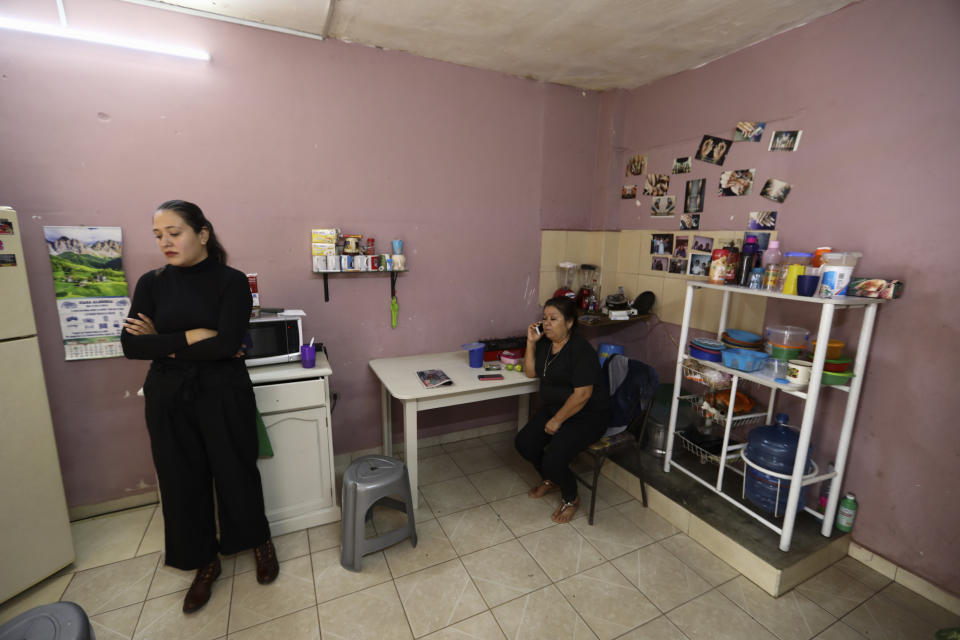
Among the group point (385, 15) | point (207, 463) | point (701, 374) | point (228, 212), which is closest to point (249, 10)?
point (385, 15)

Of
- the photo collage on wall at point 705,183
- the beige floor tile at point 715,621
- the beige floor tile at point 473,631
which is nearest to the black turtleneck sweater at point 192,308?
the beige floor tile at point 473,631

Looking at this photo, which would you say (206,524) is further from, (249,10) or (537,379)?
(249,10)

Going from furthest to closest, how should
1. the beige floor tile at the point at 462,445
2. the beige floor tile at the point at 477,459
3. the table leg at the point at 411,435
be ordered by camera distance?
the beige floor tile at the point at 462,445, the beige floor tile at the point at 477,459, the table leg at the point at 411,435

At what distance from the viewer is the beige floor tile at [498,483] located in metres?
2.66

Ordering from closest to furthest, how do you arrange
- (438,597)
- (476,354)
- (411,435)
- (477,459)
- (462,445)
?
(438,597)
(411,435)
(476,354)
(477,459)
(462,445)

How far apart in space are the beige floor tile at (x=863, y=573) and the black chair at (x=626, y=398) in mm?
935

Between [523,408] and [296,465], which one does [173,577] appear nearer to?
[296,465]

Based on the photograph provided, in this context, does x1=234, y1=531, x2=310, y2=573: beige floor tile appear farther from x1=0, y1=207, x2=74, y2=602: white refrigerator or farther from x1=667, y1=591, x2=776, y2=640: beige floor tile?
x1=667, y1=591, x2=776, y2=640: beige floor tile

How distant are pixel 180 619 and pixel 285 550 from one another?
0.47 meters

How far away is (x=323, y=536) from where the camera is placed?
2.27 meters

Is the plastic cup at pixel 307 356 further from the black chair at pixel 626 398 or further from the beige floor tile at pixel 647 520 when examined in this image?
the beige floor tile at pixel 647 520

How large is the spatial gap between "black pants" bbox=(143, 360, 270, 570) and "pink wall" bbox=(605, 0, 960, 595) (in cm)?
280

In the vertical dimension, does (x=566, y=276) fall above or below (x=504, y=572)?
above

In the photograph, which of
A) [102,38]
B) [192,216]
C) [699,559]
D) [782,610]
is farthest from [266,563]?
[102,38]
